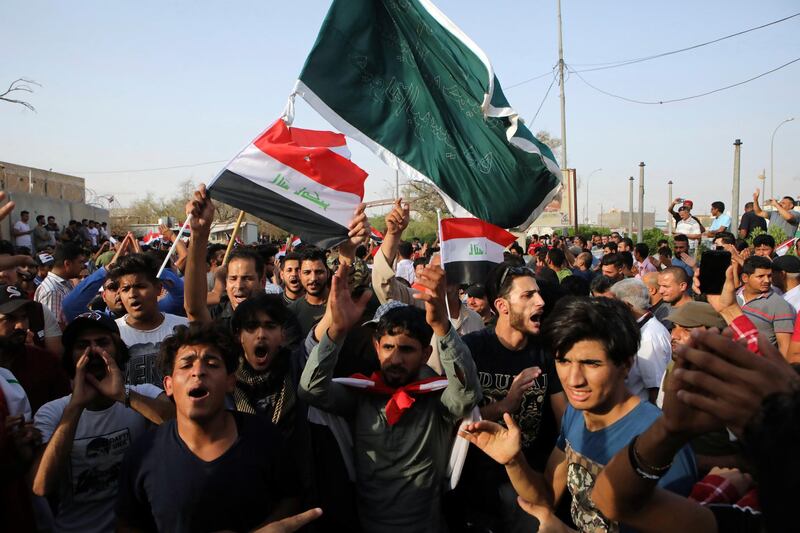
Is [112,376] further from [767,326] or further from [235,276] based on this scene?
[767,326]

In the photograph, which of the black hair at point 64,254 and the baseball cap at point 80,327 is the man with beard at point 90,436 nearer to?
the baseball cap at point 80,327

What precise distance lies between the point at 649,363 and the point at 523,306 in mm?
1042

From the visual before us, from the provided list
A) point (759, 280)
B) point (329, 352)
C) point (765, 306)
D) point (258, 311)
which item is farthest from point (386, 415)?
point (759, 280)

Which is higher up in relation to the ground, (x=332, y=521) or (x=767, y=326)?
(x=767, y=326)

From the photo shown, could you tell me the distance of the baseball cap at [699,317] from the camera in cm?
407

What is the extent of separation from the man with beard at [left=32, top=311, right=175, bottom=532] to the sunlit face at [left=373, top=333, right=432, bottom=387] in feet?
3.75

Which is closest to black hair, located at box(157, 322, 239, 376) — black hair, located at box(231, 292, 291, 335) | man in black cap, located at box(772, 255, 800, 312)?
black hair, located at box(231, 292, 291, 335)

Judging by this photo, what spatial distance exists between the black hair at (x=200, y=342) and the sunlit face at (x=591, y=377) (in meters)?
1.57

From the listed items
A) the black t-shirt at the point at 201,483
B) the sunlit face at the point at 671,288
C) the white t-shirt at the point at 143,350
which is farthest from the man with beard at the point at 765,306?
the white t-shirt at the point at 143,350

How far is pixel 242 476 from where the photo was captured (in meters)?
2.60

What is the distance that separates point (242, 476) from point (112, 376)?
848mm

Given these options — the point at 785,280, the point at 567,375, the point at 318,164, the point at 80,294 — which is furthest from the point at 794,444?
the point at 785,280

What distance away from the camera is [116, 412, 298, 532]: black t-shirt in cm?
253

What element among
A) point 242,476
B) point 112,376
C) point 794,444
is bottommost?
point 242,476
